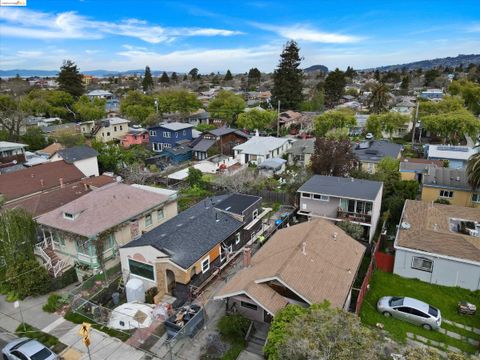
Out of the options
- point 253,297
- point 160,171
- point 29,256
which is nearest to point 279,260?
point 253,297

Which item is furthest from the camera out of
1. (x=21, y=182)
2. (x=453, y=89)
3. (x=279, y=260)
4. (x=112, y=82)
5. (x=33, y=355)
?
(x=112, y=82)

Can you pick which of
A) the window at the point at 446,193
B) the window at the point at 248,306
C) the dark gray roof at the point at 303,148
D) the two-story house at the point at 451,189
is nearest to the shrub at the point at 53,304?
the window at the point at 248,306

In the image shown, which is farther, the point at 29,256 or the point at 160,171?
the point at 160,171

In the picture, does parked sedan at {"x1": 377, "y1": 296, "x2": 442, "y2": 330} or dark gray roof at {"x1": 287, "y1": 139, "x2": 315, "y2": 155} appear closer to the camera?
parked sedan at {"x1": 377, "y1": 296, "x2": 442, "y2": 330}

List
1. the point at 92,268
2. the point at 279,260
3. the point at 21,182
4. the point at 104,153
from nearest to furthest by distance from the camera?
the point at 279,260 < the point at 92,268 < the point at 21,182 < the point at 104,153

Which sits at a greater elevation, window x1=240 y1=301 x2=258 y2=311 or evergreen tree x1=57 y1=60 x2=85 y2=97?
evergreen tree x1=57 y1=60 x2=85 y2=97

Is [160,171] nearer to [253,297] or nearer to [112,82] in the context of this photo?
[253,297]

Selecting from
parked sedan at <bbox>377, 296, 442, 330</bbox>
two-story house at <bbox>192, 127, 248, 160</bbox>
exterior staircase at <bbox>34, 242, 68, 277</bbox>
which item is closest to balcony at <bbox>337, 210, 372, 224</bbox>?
parked sedan at <bbox>377, 296, 442, 330</bbox>

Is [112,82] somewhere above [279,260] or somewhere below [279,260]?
above

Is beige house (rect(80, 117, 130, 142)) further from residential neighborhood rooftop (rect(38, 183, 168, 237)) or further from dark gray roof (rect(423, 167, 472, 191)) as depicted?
dark gray roof (rect(423, 167, 472, 191))
